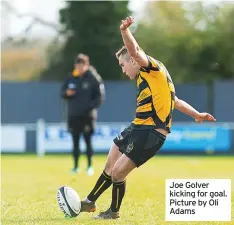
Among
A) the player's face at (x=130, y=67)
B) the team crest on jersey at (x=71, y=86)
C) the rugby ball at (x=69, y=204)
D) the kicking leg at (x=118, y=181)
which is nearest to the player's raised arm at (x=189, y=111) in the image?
the player's face at (x=130, y=67)

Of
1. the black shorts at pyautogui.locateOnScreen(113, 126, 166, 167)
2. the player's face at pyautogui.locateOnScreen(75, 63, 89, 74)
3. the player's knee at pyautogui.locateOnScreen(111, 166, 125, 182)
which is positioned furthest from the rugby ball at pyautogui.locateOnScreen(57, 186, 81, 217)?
the player's face at pyautogui.locateOnScreen(75, 63, 89, 74)

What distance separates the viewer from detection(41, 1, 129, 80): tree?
31558 millimetres

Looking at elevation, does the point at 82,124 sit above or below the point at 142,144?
below

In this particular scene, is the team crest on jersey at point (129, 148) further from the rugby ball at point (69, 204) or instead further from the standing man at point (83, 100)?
the standing man at point (83, 100)

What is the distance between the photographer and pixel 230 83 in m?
21.0

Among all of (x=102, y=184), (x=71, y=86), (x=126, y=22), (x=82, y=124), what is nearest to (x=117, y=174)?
(x=102, y=184)

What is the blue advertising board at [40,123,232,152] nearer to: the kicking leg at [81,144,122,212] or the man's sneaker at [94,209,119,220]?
the kicking leg at [81,144,122,212]

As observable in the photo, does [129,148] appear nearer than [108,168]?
Yes

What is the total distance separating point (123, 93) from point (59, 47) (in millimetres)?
15578

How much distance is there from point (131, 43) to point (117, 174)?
144cm
